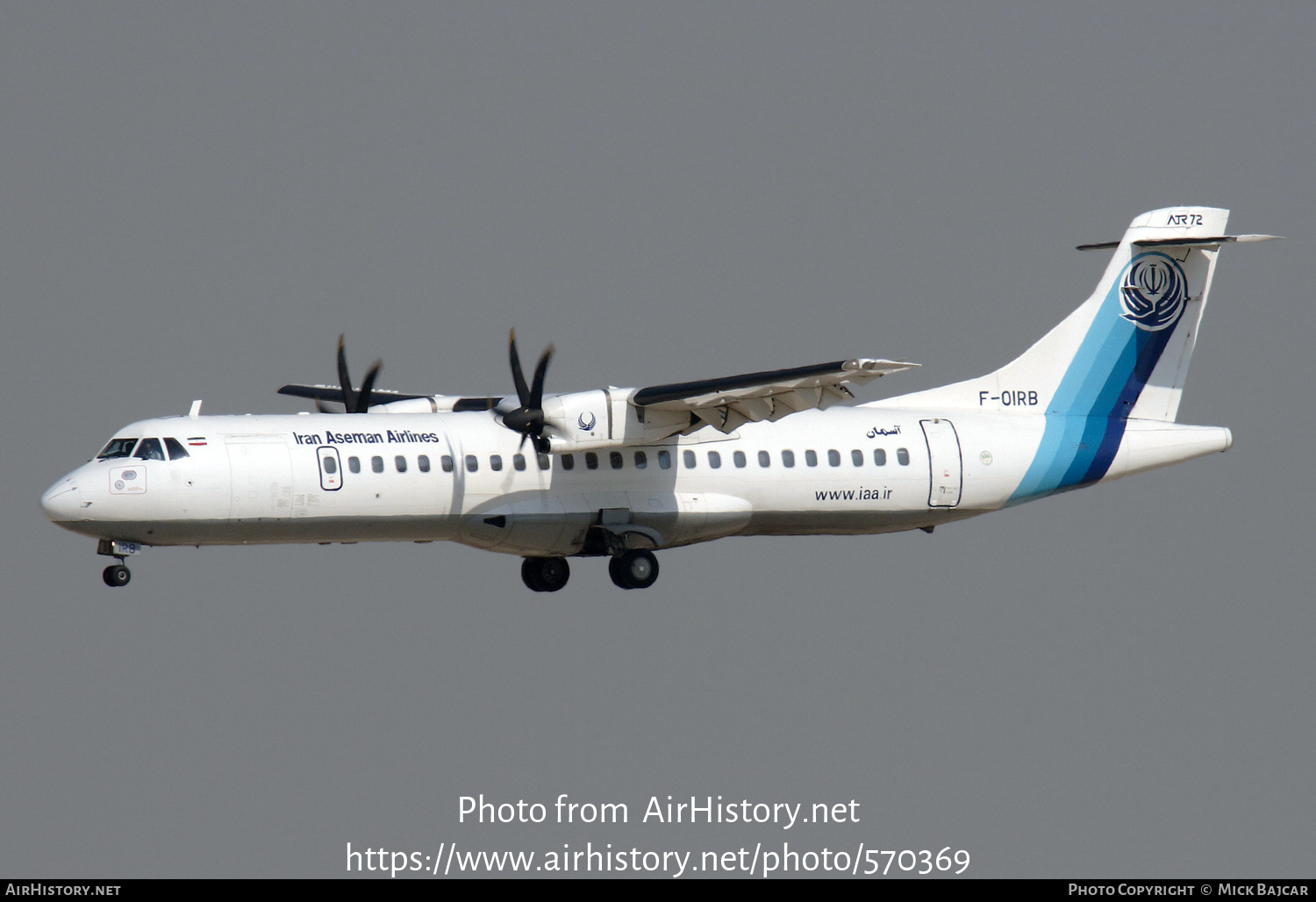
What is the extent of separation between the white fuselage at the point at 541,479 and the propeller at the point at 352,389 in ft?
4.92

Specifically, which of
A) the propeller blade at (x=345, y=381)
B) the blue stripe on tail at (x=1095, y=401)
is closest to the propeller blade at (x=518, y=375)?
the propeller blade at (x=345, y=381)

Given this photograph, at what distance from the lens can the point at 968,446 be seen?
2650cm

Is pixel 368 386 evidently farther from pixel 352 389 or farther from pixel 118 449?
pixel 118 449

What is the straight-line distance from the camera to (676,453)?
25.3 m

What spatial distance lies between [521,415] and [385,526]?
2328 millimetres

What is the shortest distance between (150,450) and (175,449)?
304 millimetres

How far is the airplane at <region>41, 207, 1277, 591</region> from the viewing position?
2308 cm

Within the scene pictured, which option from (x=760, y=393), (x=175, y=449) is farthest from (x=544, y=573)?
(x=175, y=449)

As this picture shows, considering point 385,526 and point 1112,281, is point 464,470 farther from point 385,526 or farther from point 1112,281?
point 1112,281

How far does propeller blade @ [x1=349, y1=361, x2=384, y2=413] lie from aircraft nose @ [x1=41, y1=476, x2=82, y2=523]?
487cm

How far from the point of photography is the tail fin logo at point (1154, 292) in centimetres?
2781

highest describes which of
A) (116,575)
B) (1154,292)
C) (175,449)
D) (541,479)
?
(1154,292)

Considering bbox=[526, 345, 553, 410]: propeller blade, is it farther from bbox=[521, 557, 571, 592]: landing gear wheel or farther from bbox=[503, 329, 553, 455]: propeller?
bbox=[521, 557, 571, 592]: landing gear wheel

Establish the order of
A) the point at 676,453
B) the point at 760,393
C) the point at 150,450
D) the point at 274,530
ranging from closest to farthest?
the point at 150,450
the point at 274,530
the point at 760,393
the point at 676,453
